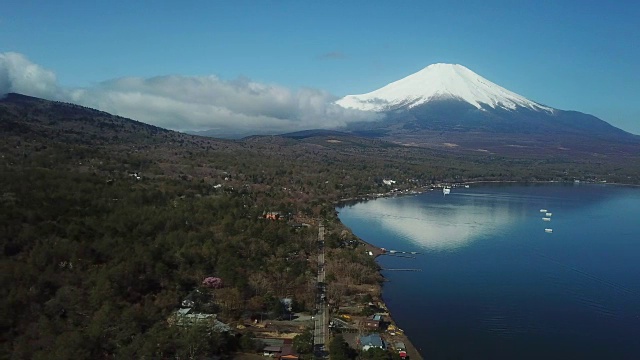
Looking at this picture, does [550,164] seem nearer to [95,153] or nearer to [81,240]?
[95,153]

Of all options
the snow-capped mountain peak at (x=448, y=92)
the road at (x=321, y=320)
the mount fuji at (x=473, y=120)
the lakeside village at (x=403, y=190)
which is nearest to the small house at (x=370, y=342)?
the road at (x=321, y=320)

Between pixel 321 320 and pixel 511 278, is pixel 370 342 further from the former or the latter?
pixel 511 278

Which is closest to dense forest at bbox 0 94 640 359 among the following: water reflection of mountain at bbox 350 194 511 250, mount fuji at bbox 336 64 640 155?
water reflection of mountain at bbox 350 194 511 250

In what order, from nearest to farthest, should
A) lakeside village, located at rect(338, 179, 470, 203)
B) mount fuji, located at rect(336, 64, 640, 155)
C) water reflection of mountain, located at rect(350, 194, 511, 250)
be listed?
water reflection of mountain, located at rect(350, 194, 511, 250), lakeside village, located at rect(338, 179, 470, 203), mount fuji, located at rect(336, 64, 640, 155)

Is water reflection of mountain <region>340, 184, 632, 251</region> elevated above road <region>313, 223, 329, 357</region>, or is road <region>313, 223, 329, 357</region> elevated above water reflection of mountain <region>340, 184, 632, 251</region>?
water reflection of mountain <region>340, 184, 632, 251</region>

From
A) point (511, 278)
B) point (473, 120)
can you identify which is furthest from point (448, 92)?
point (511, 278)

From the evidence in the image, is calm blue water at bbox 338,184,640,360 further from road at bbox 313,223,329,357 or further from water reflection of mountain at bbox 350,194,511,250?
road at bbox 313,223,329,357
